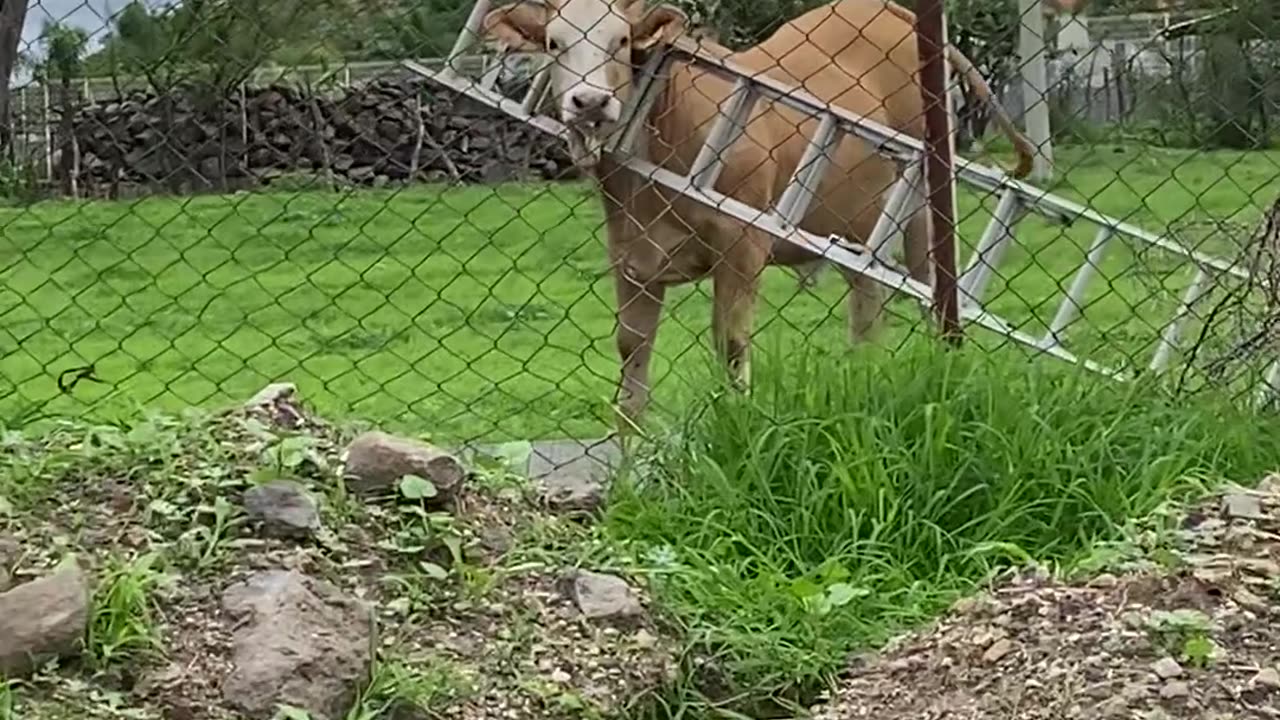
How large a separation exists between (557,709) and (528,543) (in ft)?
1.81

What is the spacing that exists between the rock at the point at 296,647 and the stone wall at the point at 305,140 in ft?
13.4

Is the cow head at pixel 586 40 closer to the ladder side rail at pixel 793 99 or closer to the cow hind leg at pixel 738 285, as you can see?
the ladder side rail at pixel 793 99

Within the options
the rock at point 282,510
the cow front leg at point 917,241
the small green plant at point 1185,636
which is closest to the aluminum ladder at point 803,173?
the cow front leg at point 917,241

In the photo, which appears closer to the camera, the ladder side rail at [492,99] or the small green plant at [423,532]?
the small green plant at [423,532]

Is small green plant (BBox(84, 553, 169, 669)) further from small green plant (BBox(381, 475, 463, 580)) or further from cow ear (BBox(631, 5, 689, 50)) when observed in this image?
cow ear (BBox(631, 5, 689, 50))

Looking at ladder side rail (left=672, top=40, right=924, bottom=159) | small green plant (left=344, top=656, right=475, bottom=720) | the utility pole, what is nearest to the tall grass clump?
small green plant (left=344, top=656, right=475, bottom=720)

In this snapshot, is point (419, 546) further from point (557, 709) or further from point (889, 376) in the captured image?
point (889, 376)

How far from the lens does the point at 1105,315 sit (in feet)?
20.7

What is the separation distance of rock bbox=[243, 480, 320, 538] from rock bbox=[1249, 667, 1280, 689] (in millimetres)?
1554

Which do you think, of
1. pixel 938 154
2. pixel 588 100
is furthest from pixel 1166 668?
pixel 588 100

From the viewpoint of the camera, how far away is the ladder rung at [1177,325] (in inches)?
168

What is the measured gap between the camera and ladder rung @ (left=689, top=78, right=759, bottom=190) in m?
5.30

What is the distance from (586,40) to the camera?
16.6 ft

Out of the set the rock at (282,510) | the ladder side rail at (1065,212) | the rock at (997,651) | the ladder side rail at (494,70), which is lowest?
the rock at (282,510)
